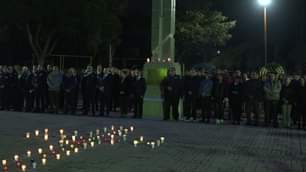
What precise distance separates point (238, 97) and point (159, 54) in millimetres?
3782

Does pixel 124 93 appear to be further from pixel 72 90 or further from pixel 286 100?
pixel 286 100

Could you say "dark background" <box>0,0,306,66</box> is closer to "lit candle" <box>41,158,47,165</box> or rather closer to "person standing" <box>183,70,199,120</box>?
"person standing" <box>183,70,199,120</box>

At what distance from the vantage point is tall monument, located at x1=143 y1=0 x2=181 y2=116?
21.1 meters

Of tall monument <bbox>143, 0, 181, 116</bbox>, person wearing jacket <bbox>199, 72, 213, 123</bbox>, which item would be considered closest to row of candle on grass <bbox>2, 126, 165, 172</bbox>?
person wearing jacket <bbox>199, 72, 213, 123</bbox>

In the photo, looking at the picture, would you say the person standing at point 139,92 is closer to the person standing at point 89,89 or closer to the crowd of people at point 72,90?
the crowd of people at point 72,90

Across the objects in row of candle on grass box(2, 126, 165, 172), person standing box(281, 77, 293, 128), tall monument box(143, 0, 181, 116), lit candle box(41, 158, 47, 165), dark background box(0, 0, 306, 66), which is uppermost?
dark background box(0, 0, 306, 66)

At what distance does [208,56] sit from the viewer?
53656 millimetres

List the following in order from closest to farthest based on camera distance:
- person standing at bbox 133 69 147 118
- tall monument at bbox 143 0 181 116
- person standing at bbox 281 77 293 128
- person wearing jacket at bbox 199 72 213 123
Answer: person standing at bbox 281 77 293 128 → person wearing jacket at bbox 199 72 213 123 → person standing at bbox 133 69 147 118 → tall monument at bbox 143 0 181 116

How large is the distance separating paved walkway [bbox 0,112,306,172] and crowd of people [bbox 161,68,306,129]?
3.90 ft

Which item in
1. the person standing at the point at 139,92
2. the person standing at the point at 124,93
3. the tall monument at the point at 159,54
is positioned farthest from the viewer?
the person standing at the point at 124,93

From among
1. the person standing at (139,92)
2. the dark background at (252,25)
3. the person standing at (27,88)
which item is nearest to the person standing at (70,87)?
the person standing at (27,88)

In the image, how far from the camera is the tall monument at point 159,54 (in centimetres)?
2112

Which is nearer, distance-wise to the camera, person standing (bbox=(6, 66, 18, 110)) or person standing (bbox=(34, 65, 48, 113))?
person standing (bbox=(34, 65, 48, 113))

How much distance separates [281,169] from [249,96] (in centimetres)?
879
